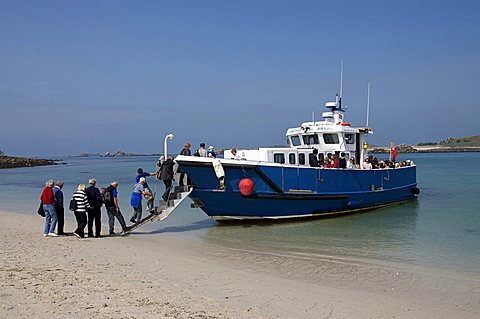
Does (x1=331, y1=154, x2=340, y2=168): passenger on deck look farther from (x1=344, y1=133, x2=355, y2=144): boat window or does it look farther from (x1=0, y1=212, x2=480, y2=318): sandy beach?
(x1=0, y1=212, x2=480, y2=318): sandy beach

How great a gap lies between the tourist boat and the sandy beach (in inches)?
117

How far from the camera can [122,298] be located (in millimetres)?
6148

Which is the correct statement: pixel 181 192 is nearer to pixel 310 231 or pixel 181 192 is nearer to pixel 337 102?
pixel 310 231

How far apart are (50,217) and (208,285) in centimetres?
601

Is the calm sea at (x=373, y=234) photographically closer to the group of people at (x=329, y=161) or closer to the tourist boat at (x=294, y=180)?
the tourist boat at (x=294, y=180)

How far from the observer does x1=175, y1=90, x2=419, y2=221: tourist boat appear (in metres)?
13.5

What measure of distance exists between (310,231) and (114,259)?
674 cm

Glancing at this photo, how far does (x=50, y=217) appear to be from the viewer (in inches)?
450

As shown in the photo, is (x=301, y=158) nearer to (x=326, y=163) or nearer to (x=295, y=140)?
(x=326, y=163)

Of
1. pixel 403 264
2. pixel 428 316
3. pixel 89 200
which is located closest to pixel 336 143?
pixel 403 264

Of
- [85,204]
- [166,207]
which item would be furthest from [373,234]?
[85,204]

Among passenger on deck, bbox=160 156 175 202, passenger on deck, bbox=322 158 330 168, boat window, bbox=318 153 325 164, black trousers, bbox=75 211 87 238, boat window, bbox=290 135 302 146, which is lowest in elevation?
black trousers, bbox=75 211 87 238

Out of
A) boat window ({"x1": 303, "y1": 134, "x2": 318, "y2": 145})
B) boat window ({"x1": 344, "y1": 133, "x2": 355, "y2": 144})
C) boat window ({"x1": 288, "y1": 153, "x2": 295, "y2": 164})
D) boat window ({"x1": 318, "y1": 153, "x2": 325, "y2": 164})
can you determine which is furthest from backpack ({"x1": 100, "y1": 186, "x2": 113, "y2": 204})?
boat window ({"x1": 344, "y1": 133, "x2": 355, "y2": 144})

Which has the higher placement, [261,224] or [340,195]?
[340,195]
